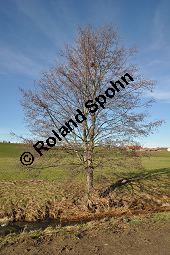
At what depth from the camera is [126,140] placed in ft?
63.9

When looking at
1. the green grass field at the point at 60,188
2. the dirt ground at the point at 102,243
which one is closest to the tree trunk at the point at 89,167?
the green grass field at the point at 60,188

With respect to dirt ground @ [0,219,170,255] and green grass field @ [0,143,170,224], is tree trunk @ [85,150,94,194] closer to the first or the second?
green grass field @ [0,143,170,224]

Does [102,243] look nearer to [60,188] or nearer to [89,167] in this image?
[89,167]

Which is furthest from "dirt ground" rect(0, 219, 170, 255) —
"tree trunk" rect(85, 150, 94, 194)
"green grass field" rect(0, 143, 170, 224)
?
"tree trunk" rect(85, 150, 94, 194)

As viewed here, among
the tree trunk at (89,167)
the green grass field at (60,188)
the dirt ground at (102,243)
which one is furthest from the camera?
the tree trunk at (89,167)

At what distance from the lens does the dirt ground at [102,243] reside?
28.8ft

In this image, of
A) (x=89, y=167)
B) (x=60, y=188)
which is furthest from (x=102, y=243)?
(x=60, y=188)

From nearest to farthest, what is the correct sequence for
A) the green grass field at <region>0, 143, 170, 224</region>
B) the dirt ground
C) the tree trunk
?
the dirt ground < the green grass field at <region>0, 143, 170, 224</region> < the tree trunk

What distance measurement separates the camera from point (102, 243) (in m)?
9.45

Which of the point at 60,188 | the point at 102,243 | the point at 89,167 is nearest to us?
the point at 102,243

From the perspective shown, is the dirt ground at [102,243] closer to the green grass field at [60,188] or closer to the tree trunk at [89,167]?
the green grass field at [60,188]

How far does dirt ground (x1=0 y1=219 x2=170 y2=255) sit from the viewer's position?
8.77 metres

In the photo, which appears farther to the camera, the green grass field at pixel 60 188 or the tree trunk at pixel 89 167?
the tree trunk at pixel 89 167

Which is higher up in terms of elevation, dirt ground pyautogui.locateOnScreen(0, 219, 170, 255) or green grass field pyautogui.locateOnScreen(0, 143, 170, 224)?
green grass field pyautogui.locateOnScreen(0, 143, 170, 224)
